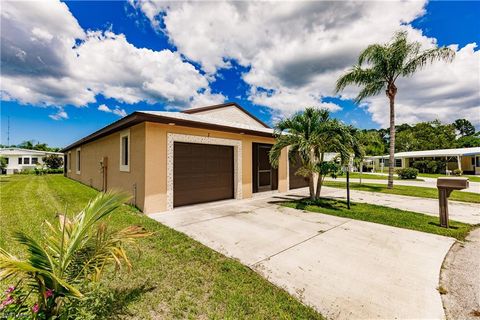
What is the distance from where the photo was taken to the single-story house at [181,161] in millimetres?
6887

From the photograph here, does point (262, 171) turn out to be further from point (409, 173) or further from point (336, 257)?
point (409, 173)

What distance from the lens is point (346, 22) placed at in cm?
834

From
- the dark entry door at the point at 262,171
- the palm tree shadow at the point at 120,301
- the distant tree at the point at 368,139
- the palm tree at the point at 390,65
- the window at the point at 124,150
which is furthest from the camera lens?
the palm tree at the point at 390,65

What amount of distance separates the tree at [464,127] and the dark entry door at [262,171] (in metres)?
68.2

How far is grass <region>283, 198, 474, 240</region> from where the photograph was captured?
552 centimetres

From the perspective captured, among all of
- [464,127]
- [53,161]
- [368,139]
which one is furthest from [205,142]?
[464,127]

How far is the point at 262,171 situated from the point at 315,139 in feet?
13.3

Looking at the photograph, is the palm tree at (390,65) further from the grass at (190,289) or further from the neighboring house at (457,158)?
the neighboring house at (457,158)

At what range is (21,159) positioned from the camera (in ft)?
105

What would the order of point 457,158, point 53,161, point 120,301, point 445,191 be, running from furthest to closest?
point 53,161 → point 457,158 → point 445,191 → point 120,301

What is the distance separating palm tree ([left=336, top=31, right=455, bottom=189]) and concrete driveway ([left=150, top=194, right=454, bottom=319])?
10925mm

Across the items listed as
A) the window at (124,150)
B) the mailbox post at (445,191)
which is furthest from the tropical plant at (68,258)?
the mailbox post at (445,191)

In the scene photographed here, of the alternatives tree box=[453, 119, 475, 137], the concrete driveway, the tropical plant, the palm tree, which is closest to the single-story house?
the concrete driveway

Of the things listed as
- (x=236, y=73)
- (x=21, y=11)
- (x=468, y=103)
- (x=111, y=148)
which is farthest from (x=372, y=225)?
(x=468, y=103)
